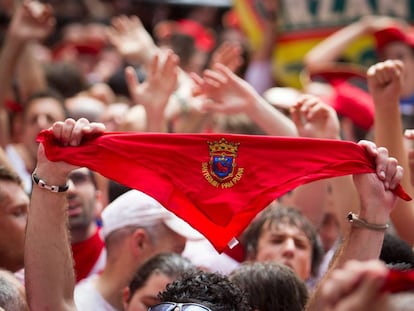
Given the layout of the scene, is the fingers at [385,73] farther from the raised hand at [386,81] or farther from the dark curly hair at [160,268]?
the dark curly hair at [160,268]

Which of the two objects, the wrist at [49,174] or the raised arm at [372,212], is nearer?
the raised arm at [372,212]

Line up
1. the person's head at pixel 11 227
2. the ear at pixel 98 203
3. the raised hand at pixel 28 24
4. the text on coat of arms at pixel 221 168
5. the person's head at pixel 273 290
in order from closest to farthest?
1. the text on coat of arms at pixel 221 168
2. the person's head at pixel 273 290
3. the person's head at pixel 11 227
4. the ear at pixel 98 203
5. the raised hand at pixel 28 24

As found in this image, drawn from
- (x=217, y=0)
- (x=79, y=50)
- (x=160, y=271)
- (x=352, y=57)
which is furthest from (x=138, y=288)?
(x=217, y=0)

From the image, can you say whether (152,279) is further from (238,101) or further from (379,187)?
(238,101)

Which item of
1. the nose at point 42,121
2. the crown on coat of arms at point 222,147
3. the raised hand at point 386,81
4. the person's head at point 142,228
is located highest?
the raised hand at point 386,81

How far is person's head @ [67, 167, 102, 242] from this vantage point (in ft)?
18.9

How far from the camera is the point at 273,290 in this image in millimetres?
4605

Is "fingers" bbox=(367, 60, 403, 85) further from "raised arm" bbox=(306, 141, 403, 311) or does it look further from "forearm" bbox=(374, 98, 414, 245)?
"raised arm" bbox=(306, 141, 403, 311)

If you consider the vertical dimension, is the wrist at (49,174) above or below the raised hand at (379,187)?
below

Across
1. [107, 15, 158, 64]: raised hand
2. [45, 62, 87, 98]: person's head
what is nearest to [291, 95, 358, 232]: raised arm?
[107, 15, 158, 64]: raised hand

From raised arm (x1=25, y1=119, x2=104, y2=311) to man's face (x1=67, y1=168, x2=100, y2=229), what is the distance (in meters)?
1.48

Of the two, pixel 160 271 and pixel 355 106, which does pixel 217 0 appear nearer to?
pixel 355 106

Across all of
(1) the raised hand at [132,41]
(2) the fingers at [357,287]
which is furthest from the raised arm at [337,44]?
(2) the fingers at [357,287]

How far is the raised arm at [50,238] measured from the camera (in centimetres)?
414
